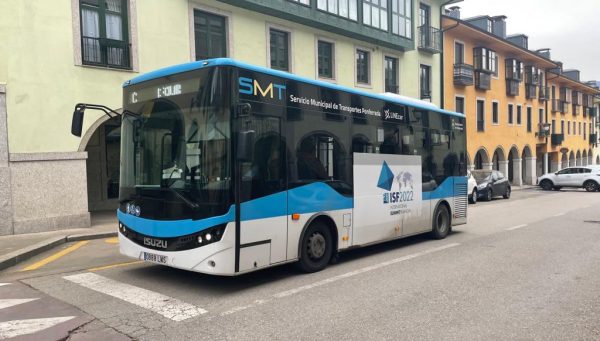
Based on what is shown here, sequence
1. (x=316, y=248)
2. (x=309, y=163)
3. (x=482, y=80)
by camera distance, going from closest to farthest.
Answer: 1. (x=309, y=163)
2. (x=316, y=248)
3. (x=482, y=80)

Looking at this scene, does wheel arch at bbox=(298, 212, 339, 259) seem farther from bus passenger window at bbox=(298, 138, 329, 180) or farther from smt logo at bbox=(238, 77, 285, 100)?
smt logo at bbox=(238, 77, 285, 100)

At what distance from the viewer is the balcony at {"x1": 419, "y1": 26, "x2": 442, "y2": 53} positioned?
26.1 metres

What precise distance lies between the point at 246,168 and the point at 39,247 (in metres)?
5.77

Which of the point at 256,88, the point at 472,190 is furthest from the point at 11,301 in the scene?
the point at 472,190

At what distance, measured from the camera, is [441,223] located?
35.4 feet

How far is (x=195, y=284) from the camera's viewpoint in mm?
6508

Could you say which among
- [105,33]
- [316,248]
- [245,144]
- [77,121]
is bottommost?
[316,248]

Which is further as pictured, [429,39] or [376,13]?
[429,39]

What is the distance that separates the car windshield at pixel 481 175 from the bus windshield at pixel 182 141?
66.0 feet

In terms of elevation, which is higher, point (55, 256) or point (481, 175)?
point (481, 175)

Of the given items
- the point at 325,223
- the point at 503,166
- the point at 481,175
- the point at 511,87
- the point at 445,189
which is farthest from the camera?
the point at 511,87

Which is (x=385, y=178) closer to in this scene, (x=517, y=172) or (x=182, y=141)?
(x=182, y=141)

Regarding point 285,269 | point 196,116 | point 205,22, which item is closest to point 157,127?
point 196,116

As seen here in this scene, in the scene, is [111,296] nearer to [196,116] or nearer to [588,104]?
[196,116]
